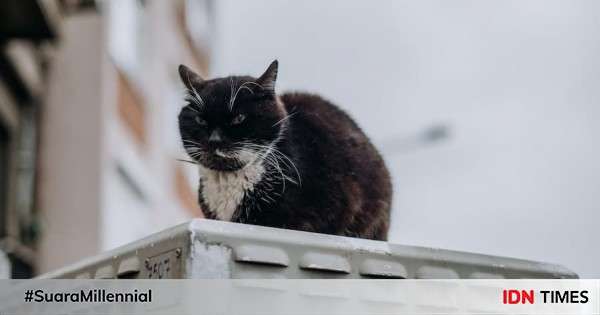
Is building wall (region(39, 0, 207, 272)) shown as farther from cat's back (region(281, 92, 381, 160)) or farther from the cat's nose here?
the cat's nose

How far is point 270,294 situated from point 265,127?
588mm

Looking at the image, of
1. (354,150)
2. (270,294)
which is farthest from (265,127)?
(270,294)

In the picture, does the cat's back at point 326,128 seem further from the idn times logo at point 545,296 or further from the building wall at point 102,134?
the building wall at point 102,134

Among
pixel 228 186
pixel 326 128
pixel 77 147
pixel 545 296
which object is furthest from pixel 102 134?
pixel 545 296

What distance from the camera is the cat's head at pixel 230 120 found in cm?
185

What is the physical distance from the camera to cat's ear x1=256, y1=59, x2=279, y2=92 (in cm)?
189

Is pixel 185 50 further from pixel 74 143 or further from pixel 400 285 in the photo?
pixel 400 285

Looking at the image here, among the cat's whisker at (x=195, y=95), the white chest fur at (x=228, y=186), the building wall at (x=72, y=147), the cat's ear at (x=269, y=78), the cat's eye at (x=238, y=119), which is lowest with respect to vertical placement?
the white chest fur at (x=228, y=186)

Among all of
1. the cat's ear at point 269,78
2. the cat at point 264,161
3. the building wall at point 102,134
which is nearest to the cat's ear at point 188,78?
the cat at point 264,161

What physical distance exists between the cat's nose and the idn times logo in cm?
63

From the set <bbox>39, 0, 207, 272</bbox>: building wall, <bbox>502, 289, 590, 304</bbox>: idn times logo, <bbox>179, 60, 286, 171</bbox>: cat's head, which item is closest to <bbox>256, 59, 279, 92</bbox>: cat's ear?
<bbox>179, 60, 286, 171</bbox>: cat's head

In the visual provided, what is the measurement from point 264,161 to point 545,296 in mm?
623

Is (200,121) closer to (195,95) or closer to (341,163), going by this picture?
(195,95)

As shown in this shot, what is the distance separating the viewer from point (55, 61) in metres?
6.70
